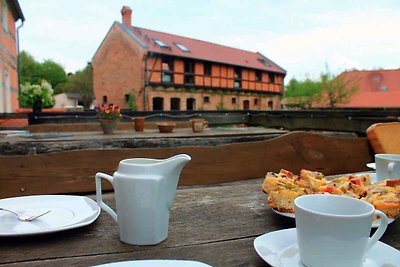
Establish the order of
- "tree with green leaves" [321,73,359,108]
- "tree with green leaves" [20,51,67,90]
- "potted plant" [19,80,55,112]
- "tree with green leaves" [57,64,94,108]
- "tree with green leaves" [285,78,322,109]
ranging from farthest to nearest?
"tree with green leaves" [20,51,67,90] < "tree with green leaves" [57,64,94,108] < "tree with green leaves" [285,78,322,109] < "tree with green leaves" [321,73,359,108] < "potted plant" [19,80,55,112]

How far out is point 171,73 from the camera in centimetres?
1873

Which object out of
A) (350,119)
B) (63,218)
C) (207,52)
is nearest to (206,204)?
(63,218)

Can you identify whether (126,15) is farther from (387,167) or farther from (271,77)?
(387,167)

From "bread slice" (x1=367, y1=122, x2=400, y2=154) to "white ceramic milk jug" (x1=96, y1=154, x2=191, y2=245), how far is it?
1520 millimetres

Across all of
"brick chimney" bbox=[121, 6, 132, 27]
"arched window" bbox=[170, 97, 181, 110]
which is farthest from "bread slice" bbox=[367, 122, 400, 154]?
"brick chimney" bbox=[121, 6, 132, 27]

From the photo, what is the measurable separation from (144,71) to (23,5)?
279 inches

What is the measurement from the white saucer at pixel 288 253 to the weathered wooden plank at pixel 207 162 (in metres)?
0.82

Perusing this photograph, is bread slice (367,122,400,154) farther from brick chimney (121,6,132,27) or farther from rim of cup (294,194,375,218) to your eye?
brick chimney (121,6,132,27)

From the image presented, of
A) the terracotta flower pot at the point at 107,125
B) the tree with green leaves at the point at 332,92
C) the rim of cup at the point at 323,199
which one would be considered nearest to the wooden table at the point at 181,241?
the rim of cup at the point at 323,199

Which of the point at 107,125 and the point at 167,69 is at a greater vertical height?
the point at 167,69

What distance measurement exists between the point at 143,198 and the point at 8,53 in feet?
41.7

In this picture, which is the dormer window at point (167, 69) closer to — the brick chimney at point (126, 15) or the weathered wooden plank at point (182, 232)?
the brick chimney at point (126, 15)

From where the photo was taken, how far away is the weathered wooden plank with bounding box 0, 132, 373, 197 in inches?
47.5

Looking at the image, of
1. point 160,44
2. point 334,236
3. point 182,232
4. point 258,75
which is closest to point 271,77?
point 258,75
